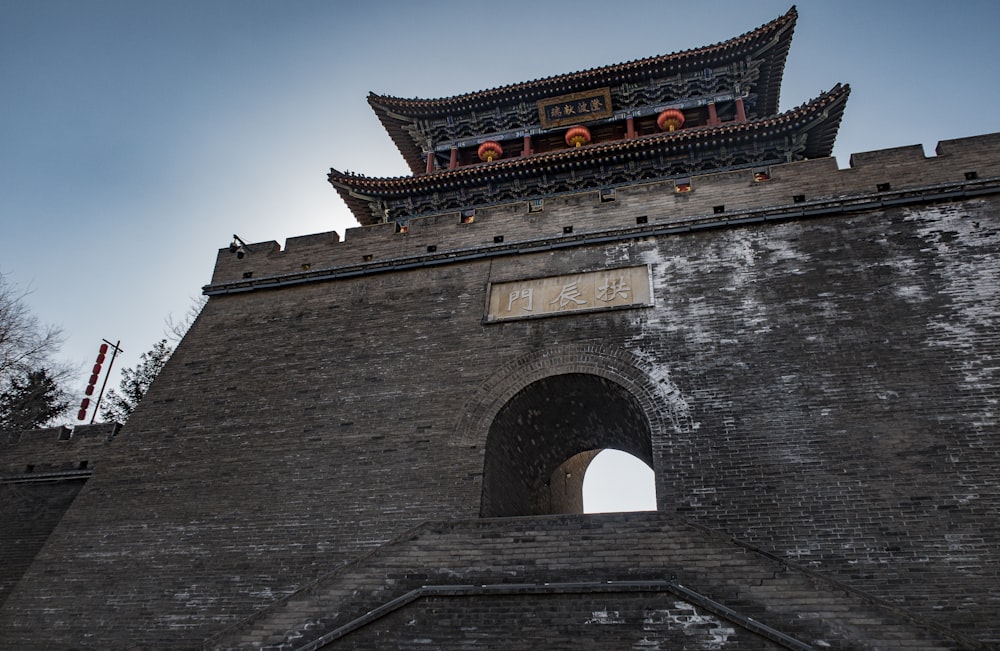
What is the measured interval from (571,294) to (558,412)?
1400mm

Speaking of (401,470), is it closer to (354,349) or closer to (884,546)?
(354,349)

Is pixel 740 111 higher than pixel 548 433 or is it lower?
higher

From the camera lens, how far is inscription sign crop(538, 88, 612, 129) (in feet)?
47.0

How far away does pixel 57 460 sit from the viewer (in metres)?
9.88

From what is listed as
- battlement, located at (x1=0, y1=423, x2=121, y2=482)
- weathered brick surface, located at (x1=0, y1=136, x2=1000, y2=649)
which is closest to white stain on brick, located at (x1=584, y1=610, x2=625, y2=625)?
weathered brick surface, located at (x1=0, y1=136, x2=1000, y2=649)

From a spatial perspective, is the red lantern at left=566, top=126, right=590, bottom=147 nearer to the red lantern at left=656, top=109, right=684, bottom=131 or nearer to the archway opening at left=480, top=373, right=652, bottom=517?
the red lantern at left=656, top=109, right=684, bottom=131

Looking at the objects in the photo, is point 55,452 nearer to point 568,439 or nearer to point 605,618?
point 568,439

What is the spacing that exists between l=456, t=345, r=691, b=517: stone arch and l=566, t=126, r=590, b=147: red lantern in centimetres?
720

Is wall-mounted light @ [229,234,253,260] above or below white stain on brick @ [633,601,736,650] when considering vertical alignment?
above

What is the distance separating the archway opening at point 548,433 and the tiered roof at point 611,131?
4678 mm

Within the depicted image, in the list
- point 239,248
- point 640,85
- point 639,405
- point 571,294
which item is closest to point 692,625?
point 639,405

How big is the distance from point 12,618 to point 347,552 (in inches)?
149

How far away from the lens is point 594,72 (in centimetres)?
1427

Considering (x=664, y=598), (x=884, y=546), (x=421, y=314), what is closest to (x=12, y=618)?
(x=421, y=314)
